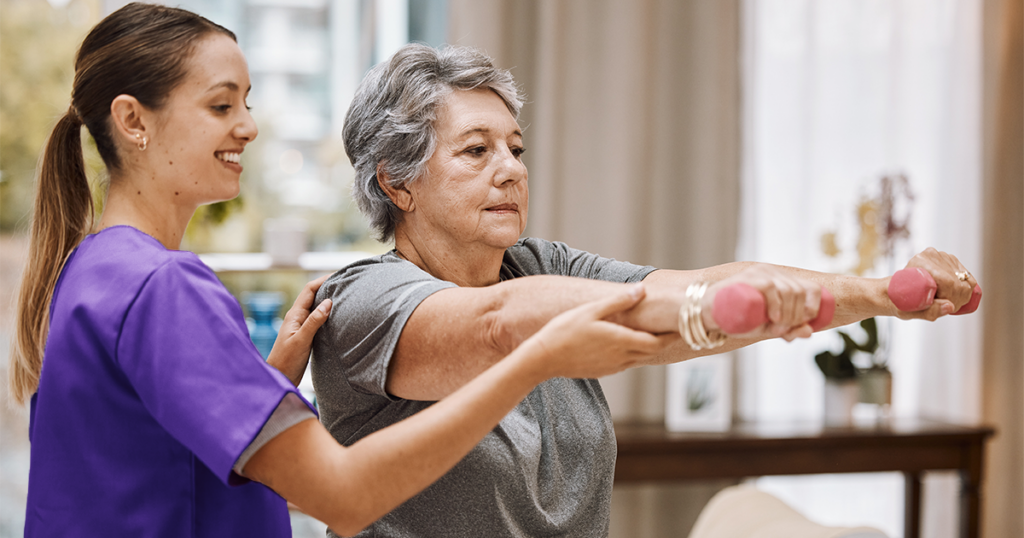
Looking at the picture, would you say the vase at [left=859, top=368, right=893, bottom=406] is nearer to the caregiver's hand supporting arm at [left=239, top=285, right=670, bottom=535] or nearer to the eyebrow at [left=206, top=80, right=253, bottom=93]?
the caregiver's hand supporting arm at [left=239, top=285, right=670, bottom=535]

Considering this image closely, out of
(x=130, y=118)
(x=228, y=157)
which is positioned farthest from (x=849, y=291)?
(x=130, y=118)

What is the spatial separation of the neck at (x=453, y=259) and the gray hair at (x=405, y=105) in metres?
0.07

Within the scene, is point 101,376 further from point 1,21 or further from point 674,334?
point 1,21

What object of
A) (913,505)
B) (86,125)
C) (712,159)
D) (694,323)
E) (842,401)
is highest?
(712,159)

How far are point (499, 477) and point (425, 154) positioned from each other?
18.4 inches

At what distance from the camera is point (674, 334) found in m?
0.85

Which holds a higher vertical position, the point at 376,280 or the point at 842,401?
the point at 376,280

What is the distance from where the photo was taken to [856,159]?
3.21m

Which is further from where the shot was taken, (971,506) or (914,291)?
(971,506)

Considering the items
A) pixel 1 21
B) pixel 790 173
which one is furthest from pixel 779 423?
pixel 1 21

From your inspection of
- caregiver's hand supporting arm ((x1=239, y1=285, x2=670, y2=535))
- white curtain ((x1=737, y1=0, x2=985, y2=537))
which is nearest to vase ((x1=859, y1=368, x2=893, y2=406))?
white curtain ((x1=737, y1=0, x2=985, y2=537))

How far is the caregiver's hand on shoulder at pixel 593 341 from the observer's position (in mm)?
811

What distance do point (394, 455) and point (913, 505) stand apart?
9.39 ft

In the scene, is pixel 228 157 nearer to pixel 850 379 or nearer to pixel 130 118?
pixel 130 118
